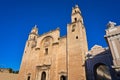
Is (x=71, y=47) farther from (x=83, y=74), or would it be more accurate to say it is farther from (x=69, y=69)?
(x=83, y=74)

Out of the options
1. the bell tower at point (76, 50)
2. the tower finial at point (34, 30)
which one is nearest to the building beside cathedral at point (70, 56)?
the bell tower at point (76, 50)

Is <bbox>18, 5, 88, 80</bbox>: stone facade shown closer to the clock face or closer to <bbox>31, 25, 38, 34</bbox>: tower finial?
the clock face

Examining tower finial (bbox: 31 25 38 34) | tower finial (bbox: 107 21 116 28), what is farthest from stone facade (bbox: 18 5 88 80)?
tower finial (bbox: 107 21 116 28)

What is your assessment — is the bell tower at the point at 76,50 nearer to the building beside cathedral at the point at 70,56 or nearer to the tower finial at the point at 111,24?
the building beside cathedral at the point at 70,56

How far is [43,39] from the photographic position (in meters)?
26.0

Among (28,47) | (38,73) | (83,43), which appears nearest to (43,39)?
(28,47)

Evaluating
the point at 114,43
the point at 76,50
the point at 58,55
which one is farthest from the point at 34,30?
the point at 114,43

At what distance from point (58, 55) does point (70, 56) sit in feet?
9.23

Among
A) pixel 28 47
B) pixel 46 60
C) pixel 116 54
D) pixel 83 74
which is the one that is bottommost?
pixel 83 74

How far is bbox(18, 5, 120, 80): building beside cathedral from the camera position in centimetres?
1475

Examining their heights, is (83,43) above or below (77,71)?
above

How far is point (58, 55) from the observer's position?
849 inches

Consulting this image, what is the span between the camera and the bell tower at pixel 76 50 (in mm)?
17500

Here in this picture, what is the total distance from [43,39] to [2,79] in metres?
12.8
